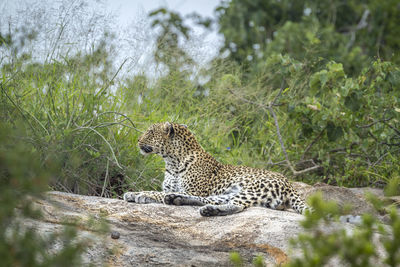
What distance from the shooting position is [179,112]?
7305mm

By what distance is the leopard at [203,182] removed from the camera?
476 cm

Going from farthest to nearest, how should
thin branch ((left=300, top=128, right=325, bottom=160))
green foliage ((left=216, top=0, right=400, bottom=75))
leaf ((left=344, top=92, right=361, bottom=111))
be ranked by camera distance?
green foliage ((left=216, top=0, right=400, bottom=75)) → thin branch ((left=300, top=128, right=325, bottom=160)) → leaf ((left=344, top=92, right=361, bottom=111))

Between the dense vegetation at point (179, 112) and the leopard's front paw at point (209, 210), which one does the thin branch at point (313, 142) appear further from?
the leopard's front paw at point (209, 210)

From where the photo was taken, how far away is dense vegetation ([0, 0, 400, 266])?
16.1 feet

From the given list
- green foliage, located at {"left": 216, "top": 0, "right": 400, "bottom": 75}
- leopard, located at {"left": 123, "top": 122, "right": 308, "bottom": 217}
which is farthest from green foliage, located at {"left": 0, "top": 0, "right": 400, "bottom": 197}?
green foliage, located at {"left": 216, "top": 0, "right": 400, "bottom": 75}

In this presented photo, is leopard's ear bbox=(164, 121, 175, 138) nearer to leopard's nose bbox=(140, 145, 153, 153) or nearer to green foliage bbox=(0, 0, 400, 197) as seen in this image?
leopard's nose bbox=(140, 145, 153, 153)

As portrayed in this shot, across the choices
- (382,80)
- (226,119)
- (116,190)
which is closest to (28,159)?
(116,190)

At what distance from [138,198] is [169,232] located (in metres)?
1.06

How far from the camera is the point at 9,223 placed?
70.5 inches

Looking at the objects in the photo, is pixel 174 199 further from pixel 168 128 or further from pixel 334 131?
pixel 334 131

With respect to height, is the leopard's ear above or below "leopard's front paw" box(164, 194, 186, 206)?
above

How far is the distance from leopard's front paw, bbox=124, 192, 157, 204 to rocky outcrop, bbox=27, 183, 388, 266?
30 cm

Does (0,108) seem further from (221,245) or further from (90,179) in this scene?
(221,245)

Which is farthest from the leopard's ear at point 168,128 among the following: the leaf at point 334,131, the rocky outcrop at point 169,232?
the leaf at point 334,131
